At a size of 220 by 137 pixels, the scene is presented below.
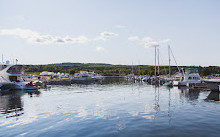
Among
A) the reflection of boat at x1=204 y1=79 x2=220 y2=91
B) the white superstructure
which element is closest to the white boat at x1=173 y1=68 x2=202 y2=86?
the reflection of boat at x1=204 y1=79 x2=220 y2=91

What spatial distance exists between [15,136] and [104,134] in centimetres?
912

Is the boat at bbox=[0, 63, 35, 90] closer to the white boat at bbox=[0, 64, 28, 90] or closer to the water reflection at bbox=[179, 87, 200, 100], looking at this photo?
the white boat at bbox=[0, 64, 28, 90]

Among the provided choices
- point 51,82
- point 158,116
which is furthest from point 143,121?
point 51,82

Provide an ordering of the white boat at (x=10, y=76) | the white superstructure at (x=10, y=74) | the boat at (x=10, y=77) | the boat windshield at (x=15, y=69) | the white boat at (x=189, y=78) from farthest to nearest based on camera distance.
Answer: the white boat at (x=189, y=78), the boat windshield at (x=15, y=69), the white superstructure at (x=10, y=74), the white boat at (x=10, y=76), the boat at (x=10, y=77)

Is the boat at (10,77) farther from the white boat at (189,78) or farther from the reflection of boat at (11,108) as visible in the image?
the white boat at (189,78)

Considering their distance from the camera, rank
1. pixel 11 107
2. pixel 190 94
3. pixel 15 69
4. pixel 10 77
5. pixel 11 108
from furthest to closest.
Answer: pixel 10 77 → pixel 15 69 → pixel 190 94 → pixel 11 107 → pixel 11 108

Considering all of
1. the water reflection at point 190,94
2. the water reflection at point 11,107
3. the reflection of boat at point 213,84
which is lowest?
the water reflection at point 190,94

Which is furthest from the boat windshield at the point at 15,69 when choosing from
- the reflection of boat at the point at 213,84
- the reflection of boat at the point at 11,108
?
the reflection of boat at the point at 213,84

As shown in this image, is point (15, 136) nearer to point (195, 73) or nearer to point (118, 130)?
point (118, 130)

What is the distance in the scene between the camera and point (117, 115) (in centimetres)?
2595

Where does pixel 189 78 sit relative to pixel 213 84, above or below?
above

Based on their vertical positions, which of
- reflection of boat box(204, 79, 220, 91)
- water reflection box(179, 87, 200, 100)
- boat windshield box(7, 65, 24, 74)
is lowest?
water reflection box(179, 87, 200, 100)

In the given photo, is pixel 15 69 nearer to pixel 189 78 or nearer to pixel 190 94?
pixel 190 94

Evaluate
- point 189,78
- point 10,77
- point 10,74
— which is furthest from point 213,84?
point 10,77
